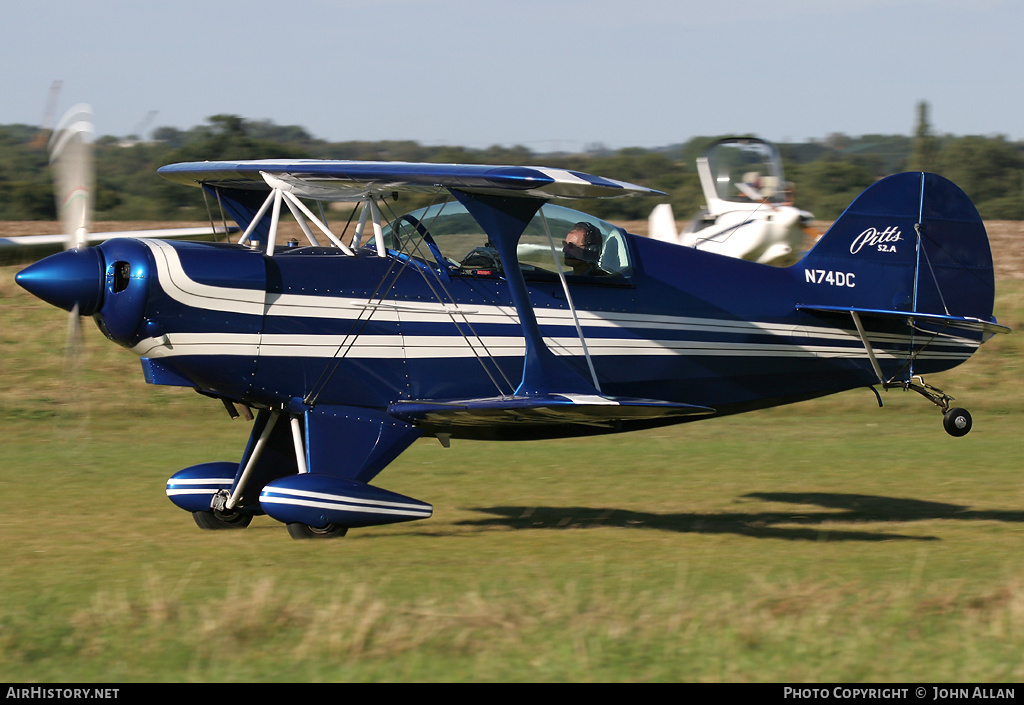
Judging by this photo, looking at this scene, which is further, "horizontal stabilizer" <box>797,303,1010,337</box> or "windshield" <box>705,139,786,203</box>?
"windshield" <box>705,139,786,203</box>

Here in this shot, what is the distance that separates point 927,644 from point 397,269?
16.2 feet

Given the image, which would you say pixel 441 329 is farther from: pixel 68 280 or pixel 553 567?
pixel 68 280

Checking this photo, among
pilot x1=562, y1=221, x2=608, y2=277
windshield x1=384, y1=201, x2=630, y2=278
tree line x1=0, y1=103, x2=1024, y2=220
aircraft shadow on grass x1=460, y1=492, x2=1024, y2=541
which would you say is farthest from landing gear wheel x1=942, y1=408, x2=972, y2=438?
tree line x1=0, y1=103, x2=1024, y2=220

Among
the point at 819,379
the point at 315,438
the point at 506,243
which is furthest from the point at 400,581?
the point at 819,379

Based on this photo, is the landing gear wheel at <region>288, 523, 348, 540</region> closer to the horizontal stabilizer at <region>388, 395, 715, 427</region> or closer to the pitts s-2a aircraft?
the pitts s-2a aircraft

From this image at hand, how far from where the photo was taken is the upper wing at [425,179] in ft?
26.0

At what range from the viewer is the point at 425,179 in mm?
8156

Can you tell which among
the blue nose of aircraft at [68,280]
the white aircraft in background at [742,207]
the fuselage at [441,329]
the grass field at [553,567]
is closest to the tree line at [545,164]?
the white aircraft in background at [742,207]

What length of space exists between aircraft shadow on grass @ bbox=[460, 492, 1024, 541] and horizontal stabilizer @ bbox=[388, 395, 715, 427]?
1263 millimetres

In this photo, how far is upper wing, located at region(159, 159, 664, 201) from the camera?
26.0 feet

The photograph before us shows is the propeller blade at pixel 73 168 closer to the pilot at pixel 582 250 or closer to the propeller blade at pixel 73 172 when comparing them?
the propeller blade at pixel 73 172

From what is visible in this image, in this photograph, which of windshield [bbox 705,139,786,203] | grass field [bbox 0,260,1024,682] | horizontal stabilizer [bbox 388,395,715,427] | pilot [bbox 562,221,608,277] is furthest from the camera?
windshield [bbox 705,139,786,203]

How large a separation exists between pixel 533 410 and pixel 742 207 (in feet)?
28.7

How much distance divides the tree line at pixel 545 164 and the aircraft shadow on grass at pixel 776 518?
76.0ft
